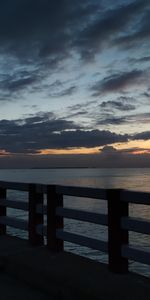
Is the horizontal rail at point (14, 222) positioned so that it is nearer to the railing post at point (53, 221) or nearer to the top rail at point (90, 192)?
the top rail at point (90, 192)

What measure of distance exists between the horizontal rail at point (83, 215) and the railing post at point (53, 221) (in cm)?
10

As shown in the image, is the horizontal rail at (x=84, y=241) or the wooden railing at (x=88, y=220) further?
the horizontal rail at (x=84, y=241)

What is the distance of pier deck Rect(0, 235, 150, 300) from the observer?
5598mm

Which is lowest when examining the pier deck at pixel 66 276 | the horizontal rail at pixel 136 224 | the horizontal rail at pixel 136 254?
the pier deck at pixel 66 276

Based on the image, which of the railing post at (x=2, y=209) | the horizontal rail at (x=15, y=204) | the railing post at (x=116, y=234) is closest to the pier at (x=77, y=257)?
the railing post at (x=116, y=234)

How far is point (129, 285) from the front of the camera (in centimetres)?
566

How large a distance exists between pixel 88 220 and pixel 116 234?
841 mm

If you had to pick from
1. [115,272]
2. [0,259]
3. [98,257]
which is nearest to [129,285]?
[115,272]

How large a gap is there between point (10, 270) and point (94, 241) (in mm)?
1529

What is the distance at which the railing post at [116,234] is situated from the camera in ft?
20.8

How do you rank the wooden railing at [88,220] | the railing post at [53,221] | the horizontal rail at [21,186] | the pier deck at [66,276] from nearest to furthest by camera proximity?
the pier deck at [66,276] → the wooden railing at [88,220] → the railing post at [53,221] → the horizontal rail at [21,186]

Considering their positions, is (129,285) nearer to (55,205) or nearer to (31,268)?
(31,268)

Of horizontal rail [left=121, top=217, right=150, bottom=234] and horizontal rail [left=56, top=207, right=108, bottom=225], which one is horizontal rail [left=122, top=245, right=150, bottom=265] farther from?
horizontal rail [left=56, top=207, right=108, bottom=225]

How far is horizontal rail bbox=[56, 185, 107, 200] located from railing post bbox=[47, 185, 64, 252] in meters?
0.13
